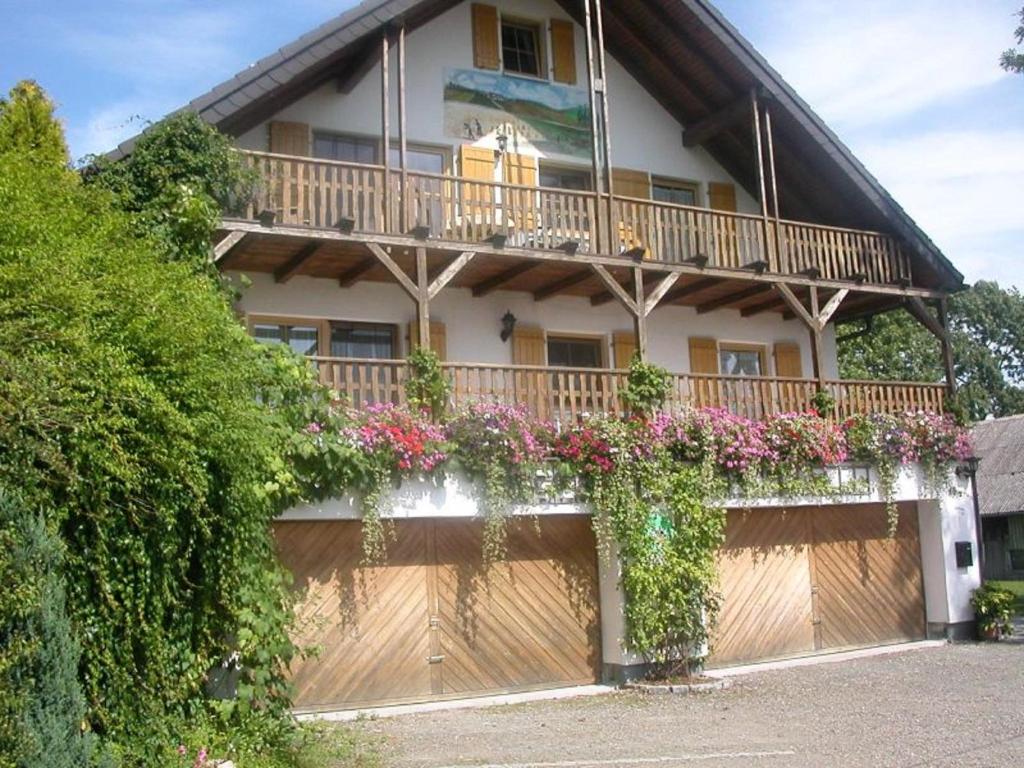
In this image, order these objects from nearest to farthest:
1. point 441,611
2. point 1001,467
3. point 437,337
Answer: point 441,611 < point 437,337 < point 1001,467

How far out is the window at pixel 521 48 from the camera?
1683 cm

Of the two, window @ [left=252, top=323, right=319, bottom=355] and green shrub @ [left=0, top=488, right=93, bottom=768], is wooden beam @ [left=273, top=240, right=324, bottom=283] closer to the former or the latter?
window @ [left=252, top=323, right=319, bottom=355]

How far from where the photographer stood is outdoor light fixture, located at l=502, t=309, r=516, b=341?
1559 centimetres

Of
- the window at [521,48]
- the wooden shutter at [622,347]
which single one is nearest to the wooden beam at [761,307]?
the wooden shutter at [622,347]

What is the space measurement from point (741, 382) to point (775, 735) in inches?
236

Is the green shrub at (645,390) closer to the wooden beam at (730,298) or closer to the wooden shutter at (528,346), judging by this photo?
the wooden shutter at (528,346)

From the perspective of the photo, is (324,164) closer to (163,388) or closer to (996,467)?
(163,388)

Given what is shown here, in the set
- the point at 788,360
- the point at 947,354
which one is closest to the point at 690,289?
the point at 788,360

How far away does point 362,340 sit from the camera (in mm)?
14891

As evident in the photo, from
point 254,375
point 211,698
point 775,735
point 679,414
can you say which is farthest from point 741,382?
point 211,698

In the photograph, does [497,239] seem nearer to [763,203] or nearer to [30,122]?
[763,203]

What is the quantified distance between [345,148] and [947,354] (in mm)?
9673

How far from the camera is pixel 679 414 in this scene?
1373 cm

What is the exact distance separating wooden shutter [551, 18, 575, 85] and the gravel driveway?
9181 mm
